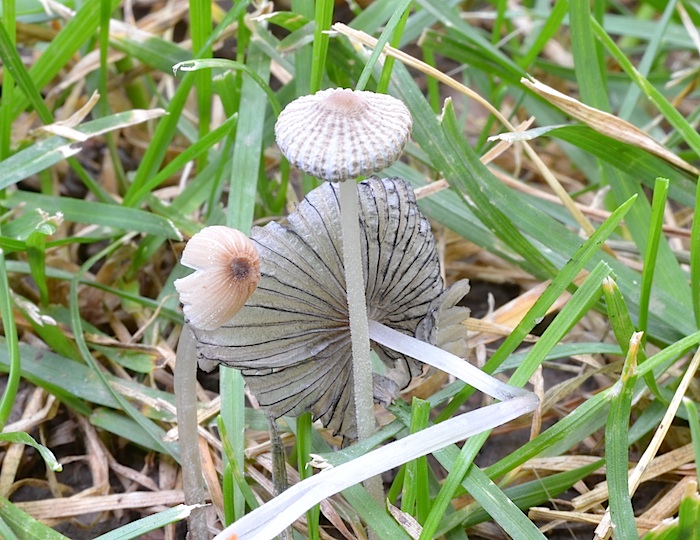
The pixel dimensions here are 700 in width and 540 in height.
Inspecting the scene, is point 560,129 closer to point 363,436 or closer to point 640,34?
point 363,436

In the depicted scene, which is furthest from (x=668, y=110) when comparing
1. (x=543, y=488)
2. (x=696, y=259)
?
(x=543, y=488)

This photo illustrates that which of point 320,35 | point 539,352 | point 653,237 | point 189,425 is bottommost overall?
point 189,425

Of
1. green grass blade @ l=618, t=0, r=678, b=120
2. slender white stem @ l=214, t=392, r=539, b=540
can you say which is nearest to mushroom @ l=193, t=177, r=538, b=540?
slender white stem @ l=214, t=392, r=539, b=540

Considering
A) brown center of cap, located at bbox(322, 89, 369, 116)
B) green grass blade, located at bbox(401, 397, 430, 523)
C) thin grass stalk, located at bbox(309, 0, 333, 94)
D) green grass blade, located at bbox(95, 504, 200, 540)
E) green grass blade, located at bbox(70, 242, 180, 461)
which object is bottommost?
green grass blade, located at bbox(70, 242, 180, 461)

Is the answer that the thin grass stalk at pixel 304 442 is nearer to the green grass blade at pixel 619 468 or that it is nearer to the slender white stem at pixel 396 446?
the slender white stem at pixel 396 446

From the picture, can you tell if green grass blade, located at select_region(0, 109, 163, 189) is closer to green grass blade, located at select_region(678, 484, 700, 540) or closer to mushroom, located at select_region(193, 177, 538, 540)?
mushroom, located at select_region(193, 177, 538, 540)

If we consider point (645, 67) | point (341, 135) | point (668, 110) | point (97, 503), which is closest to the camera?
point (341, 135)

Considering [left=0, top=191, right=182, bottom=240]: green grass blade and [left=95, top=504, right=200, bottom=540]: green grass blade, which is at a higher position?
[left=0, top=191, right=182, bottom=240]: green grass blade

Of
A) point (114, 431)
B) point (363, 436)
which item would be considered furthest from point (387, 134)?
point (114, 431)

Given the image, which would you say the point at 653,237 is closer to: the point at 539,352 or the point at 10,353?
the point at 539,352
